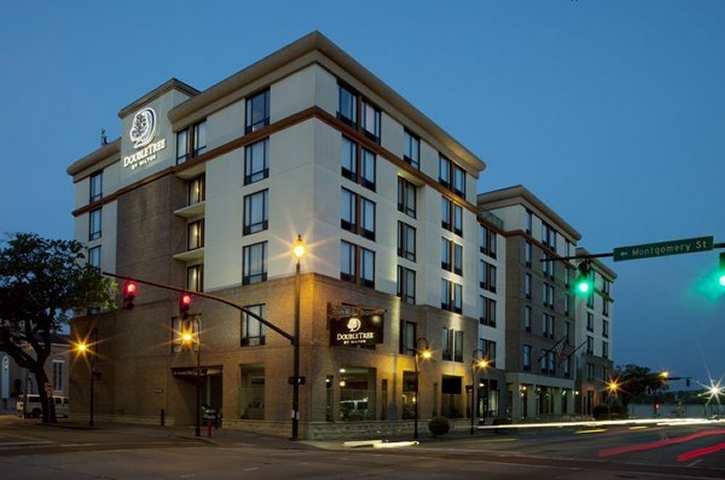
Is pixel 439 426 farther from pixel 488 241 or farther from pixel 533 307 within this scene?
pixel 533 307

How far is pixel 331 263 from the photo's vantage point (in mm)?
43938

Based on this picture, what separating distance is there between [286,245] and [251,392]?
30.5ft

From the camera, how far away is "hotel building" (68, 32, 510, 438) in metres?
43.4

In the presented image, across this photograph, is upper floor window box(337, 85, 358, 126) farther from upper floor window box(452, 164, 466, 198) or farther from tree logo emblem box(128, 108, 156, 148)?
tree logo emblem box(128, 108, 156, 148)

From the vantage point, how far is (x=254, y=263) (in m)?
46.1

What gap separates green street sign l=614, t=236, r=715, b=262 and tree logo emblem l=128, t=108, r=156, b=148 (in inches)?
1586

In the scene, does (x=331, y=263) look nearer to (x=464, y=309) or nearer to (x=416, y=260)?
(x=416, y=260)

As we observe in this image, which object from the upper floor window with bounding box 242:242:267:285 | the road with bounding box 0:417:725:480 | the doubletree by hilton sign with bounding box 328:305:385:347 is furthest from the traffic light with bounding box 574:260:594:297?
the upper floor window with bounding box 242:242:267:285

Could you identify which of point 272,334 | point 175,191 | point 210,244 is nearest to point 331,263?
point 272,334

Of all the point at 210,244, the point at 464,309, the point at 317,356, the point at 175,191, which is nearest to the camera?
the point at 317,356

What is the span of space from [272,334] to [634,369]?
128 metres

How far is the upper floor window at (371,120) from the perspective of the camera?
160 feet

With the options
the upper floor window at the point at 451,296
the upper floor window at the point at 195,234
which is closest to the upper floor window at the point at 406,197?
the upper floor window at the point at 451,296

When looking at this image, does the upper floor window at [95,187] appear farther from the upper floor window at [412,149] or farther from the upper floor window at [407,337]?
the upper floor window at [407,337]
